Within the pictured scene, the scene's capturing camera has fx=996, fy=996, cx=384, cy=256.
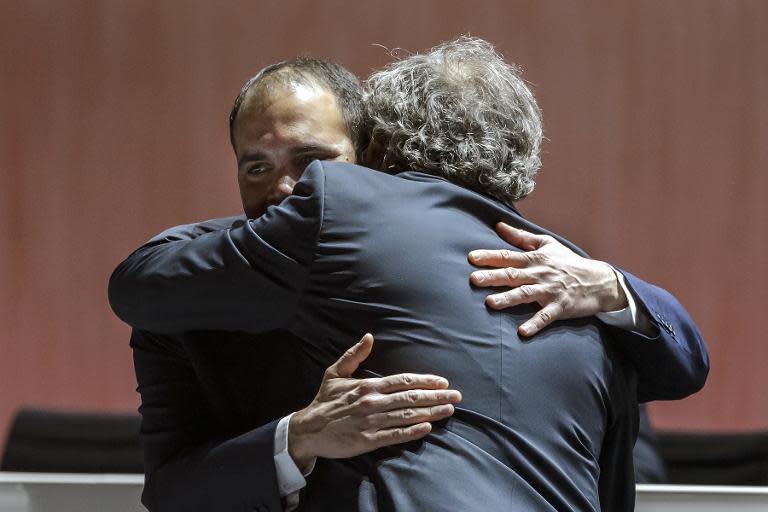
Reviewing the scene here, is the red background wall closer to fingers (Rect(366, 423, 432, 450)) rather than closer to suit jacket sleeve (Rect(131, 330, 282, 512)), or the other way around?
suit jacket sleeve (Rect(131, 330, 282, 512))

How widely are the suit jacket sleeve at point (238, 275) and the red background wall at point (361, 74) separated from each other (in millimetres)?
1453

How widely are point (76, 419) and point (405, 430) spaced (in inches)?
68.6

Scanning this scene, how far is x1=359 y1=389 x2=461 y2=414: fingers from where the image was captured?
132cm

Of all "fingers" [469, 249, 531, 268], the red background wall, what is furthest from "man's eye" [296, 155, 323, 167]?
the red background wall

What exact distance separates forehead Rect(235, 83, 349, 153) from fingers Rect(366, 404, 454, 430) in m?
0.57

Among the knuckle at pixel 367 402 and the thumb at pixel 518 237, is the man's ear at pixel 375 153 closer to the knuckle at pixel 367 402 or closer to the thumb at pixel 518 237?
the thumb at pixel 518 237

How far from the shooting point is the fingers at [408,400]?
1.32 meters

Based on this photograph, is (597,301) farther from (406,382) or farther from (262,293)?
(262,293)

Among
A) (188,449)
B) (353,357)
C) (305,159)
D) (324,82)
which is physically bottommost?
(188,449)

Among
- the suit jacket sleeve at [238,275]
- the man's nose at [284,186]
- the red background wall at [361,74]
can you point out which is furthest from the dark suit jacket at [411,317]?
the red background wall at [361,74]

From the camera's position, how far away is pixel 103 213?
287cm

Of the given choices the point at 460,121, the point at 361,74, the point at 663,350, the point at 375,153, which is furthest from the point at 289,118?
the point at 361,74

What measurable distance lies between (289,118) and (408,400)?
619 millimetres

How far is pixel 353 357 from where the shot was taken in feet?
4.42
